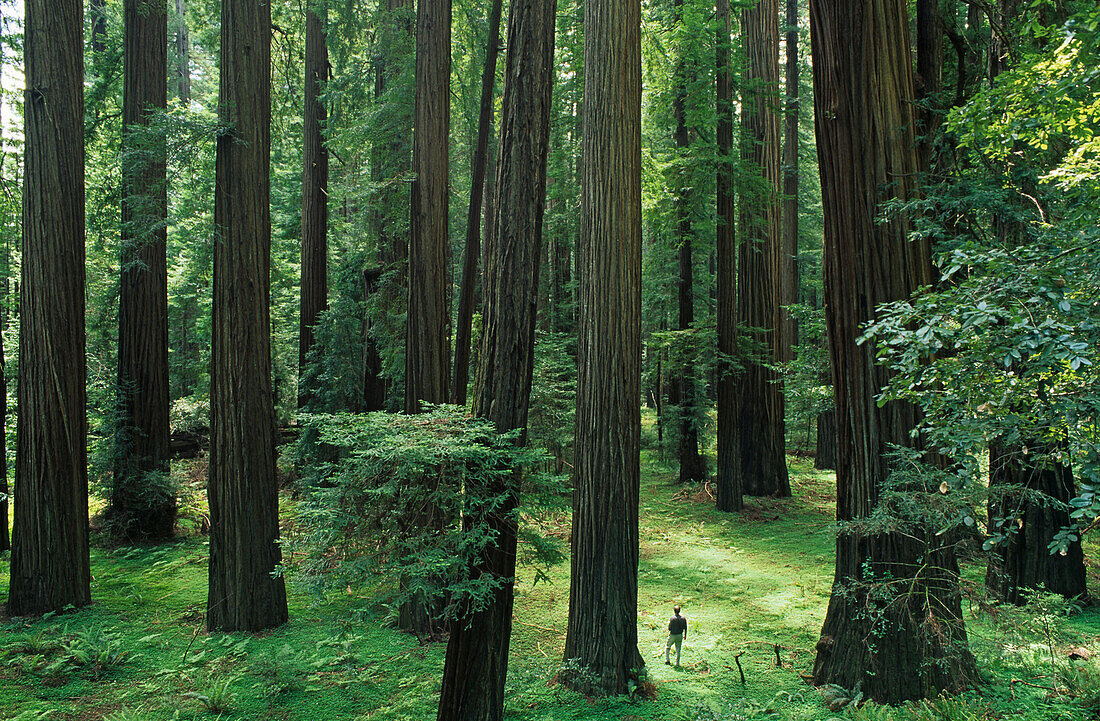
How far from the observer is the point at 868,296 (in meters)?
5.48

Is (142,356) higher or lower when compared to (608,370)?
higher

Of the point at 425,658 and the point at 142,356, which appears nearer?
the point at 425,658

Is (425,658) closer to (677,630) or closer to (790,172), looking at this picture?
(677,630)

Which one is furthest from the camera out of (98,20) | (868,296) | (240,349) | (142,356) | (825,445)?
(825,445)

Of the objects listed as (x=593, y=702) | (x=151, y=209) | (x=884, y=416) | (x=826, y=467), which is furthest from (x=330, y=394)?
(x=826, y=467)

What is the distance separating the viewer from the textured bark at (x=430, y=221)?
812cm

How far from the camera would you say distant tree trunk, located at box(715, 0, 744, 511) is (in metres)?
13.2

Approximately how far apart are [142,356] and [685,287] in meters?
11.3

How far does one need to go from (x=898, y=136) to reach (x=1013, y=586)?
538 centimetres

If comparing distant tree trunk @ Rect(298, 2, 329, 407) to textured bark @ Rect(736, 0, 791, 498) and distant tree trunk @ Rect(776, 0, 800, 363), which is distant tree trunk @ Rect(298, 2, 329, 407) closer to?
textured bark @ Rect(736, 0, 791, 498)

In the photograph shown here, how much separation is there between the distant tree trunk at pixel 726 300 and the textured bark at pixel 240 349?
29.5ft

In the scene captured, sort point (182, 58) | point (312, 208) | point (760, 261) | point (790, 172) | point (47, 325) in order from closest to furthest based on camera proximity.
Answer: point (47, 325), point (312, 208), point (760, 261), point (790, 172), point (182, 58)

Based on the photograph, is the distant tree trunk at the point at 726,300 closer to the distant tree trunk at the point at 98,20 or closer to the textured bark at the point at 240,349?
the textured bark at the point at 240,349

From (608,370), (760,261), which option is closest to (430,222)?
(608,370)
